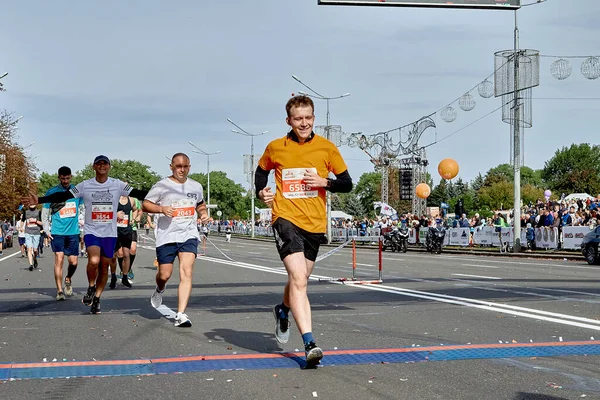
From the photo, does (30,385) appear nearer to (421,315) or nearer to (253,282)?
(421,315)

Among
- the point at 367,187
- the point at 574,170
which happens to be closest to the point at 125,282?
the point at 574,170

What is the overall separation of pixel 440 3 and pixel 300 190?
7462 mm

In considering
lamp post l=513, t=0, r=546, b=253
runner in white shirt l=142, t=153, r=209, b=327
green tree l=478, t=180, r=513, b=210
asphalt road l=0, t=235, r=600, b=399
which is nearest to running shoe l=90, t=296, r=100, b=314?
asphalt road l=0, t=235, r=600, b=399

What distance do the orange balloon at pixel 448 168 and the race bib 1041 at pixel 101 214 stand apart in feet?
81.7

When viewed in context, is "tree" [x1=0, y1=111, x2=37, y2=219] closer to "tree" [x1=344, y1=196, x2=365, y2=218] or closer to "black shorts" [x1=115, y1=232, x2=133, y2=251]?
"black shorts" [x1=115, y1=232, x2=133, y2=251]

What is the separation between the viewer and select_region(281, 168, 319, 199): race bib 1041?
6.43 m

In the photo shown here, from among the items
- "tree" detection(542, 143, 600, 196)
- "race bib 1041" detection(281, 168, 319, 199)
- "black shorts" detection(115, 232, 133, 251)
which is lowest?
"black shorts" detection(115, 232, 133, 251)

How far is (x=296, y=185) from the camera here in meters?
6.43

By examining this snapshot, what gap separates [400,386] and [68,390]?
2.13 m

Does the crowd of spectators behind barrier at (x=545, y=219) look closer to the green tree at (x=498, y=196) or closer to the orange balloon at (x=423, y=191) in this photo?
the orange balloon at (x=423, y=191)

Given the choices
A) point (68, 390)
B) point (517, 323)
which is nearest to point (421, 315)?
point (517, 323)

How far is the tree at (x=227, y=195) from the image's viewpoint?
17962 cm

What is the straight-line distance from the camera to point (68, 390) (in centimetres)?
544

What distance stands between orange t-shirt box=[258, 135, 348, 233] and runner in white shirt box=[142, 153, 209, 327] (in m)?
2.56
